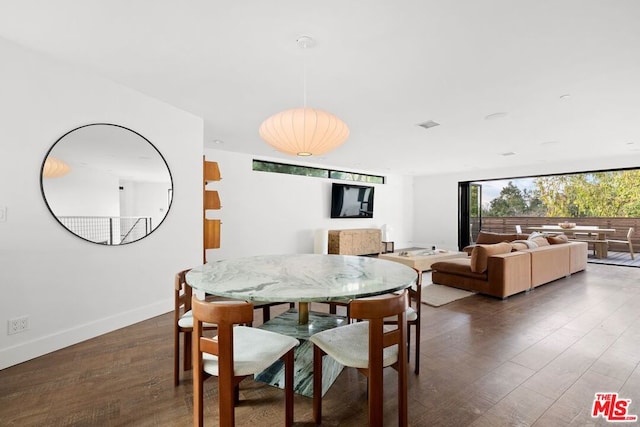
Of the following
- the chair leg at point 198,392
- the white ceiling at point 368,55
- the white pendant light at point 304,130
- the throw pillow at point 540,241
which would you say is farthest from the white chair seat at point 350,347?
the throw pillow at point 540,241

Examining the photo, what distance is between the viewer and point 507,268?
13.0 ft

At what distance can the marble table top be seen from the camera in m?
1.47

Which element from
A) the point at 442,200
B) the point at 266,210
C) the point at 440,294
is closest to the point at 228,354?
the point at 440,294

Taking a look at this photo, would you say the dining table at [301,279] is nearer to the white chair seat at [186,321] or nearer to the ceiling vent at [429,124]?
the white chair seat at [186,321]

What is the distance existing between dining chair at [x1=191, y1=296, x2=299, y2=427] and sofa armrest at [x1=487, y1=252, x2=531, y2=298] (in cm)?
351

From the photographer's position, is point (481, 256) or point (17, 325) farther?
point (481, 256)

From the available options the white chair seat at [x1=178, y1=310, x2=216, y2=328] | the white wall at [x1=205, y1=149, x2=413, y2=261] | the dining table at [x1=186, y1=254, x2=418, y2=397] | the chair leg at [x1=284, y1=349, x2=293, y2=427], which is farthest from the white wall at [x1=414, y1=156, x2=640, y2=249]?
the white chair seat at [x1=178, y1=310, x2=216, y2=328]

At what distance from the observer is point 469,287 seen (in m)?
4.37

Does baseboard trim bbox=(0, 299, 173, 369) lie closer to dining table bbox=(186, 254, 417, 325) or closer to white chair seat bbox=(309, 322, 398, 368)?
dining table bbox=(186, 254, 417, 325)

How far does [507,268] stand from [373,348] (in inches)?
138

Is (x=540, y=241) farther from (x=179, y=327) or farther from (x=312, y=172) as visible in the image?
(x=179, y=327)

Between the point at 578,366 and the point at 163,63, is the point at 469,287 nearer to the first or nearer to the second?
the point at 578,366

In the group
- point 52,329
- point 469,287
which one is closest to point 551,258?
point 469,287

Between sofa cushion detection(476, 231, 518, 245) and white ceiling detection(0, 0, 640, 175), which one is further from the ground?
white ceiling detection(0, 0, 640, 175)
